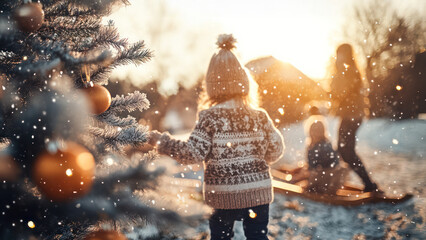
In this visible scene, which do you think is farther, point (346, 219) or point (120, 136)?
point (346, 219)

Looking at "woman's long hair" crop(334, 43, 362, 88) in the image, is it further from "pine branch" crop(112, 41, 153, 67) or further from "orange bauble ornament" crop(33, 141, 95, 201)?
"orange bauble ornament" crop(33, 141, 95, 201)

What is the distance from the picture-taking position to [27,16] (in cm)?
141

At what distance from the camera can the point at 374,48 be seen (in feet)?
61.9

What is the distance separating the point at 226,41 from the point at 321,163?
332 centimetres

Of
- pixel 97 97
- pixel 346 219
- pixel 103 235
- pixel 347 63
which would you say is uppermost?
pixel 347 63

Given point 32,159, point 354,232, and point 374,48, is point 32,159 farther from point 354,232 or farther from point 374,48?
point 374,48

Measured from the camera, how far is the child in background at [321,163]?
5.21m

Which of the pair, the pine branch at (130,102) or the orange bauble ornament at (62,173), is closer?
the orange bauble ornament at (62,173)

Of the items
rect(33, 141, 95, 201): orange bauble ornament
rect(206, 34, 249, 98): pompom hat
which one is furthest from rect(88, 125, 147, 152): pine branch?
rect(206, 34, 249, 98): pompom hat

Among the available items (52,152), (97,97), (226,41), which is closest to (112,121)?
(97,97)

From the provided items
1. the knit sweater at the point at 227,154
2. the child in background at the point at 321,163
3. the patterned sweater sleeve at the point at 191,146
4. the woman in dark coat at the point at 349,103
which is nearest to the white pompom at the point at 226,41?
the knit sweater at the point at 227,154

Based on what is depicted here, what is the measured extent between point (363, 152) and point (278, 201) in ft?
29.4

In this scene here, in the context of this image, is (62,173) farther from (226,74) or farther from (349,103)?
(349,103)

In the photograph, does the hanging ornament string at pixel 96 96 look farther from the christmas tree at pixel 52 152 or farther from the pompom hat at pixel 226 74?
the pompom hat at pixel 226 74
